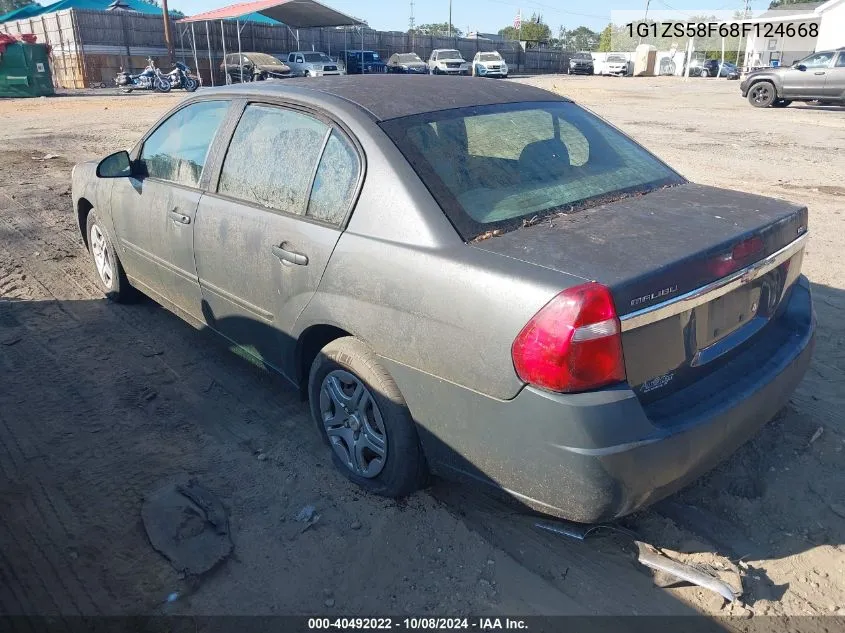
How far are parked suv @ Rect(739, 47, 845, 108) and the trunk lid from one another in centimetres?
1936

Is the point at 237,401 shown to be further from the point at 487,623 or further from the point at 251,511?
the point at 487,623

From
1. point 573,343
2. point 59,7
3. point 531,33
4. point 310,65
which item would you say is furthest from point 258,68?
point 531,33

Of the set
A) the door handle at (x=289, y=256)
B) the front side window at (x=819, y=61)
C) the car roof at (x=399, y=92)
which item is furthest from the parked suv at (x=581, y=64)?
the door handle at (x=289, y=256)

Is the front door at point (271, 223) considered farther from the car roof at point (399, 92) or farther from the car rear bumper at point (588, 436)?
the car rear bumper at point (588, 436)

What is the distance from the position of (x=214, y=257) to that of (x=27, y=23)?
1694 inches

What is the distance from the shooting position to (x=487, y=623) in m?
2.39

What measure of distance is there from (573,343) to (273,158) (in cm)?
192

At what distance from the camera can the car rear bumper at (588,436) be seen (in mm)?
2191

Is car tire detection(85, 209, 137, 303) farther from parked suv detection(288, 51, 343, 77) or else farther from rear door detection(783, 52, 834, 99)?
parked suv detection(288, 51, 343, 77)

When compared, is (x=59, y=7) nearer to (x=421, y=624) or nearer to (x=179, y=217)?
(x=179, y=217)

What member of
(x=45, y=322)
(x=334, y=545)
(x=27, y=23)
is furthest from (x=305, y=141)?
(x=27, y=23)

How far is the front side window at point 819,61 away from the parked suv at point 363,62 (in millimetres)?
23499

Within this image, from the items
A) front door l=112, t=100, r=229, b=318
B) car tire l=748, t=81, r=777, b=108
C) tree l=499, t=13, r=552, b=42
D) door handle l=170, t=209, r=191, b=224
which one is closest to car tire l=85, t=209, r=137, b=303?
front door l=112, t=100, r=229, b=318

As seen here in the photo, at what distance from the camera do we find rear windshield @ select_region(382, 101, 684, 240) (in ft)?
9.04
